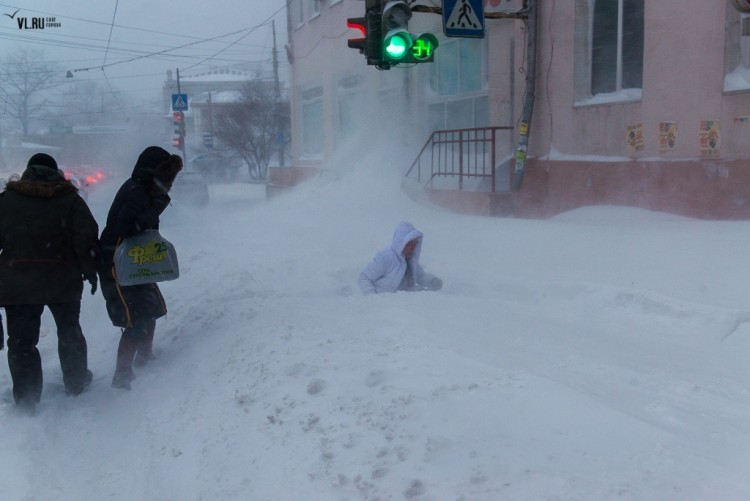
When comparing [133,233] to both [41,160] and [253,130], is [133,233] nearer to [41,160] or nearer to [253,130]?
[41,160]

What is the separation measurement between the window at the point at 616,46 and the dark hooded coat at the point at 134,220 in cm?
761

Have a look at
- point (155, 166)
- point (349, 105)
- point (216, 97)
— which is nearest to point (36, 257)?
point (155, 166)

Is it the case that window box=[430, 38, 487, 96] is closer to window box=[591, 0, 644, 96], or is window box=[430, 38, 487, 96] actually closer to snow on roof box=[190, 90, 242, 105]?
window box=[591, 0, 644, 96]

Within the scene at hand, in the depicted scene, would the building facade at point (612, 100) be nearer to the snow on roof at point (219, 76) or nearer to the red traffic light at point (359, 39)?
the red traffic light at point (359, 39)

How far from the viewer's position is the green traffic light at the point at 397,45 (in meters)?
8.42

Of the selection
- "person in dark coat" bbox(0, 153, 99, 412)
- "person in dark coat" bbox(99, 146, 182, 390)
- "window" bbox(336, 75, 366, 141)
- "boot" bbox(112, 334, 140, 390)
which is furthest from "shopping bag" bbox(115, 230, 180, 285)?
"window" bbox(336, 75, 366, 141)

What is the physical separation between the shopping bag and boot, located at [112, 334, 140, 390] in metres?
0.49

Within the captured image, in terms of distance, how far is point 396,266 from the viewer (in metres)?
7.14

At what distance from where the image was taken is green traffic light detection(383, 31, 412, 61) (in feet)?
27.6

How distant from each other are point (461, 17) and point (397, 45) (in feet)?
6.32

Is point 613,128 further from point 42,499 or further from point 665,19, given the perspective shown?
point 42,499

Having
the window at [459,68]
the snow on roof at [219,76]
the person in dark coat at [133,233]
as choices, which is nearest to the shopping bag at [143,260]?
the person in dark coat at [133,233]

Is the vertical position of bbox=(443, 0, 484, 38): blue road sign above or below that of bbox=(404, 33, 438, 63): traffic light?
above

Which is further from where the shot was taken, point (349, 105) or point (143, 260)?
point (349, 105)
